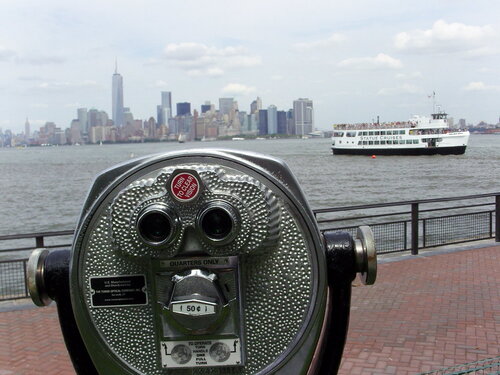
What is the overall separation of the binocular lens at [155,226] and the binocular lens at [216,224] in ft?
0.28

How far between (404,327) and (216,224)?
14.2ft

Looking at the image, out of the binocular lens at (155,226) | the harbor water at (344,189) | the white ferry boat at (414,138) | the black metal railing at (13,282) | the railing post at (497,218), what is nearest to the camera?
the binocular lens at (155,226)

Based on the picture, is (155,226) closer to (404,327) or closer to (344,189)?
(404,327)

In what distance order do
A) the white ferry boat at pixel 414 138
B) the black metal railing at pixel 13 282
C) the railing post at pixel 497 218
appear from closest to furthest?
the black metal railing at pixel 13 282 < the railing post at pixel 497 218 < the white ferry boat at pixel 414 138

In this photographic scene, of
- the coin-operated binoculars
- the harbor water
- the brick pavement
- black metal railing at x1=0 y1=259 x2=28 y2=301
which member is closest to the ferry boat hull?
the harbor water

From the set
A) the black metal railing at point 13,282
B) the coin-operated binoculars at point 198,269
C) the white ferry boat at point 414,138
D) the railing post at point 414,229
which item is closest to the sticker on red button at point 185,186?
the coin-operated binoculars at point 198,269

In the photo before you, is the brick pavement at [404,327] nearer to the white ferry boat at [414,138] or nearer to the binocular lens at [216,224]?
the binocular lens at [216,224]

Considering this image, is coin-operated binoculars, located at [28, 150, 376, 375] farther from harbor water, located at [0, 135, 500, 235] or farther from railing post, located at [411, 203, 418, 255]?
harbor water, located at [0, 135, 500, 235]

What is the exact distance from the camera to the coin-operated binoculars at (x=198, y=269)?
4.82 ft

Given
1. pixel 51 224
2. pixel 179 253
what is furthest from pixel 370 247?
pixel 51 224

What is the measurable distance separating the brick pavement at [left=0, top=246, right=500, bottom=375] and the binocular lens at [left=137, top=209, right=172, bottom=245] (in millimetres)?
3333

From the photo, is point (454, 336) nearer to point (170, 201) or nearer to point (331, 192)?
point (170, 201)

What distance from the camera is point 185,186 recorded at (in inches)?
58.1

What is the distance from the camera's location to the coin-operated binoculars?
4.82 feet
